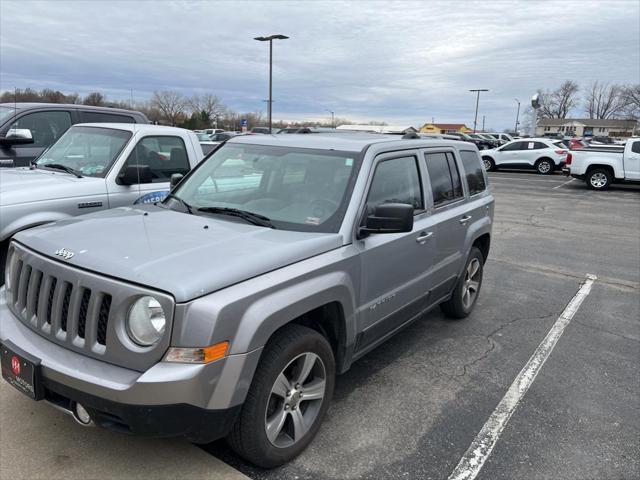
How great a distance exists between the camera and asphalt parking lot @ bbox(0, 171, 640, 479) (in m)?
2.78

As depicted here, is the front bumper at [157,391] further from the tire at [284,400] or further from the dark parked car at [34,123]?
the dark parked car at [34,123]

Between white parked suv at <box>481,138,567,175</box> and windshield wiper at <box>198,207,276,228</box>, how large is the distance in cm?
2402

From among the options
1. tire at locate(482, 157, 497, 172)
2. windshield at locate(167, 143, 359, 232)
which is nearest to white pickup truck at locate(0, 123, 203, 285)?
windshield at locate(167, 143, 359, 232)

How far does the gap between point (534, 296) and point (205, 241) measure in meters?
4.77

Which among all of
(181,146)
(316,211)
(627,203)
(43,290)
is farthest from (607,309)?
(627,203)

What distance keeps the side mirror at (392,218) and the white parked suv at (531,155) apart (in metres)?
23.9

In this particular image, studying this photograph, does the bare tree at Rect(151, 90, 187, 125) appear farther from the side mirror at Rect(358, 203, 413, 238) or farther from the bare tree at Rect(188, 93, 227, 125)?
the side mirror at Rect(358, 203, 413, 238)

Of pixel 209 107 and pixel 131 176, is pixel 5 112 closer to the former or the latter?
pixel 131 176

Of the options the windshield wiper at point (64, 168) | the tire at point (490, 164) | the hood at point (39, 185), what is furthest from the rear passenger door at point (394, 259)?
the tire at point (490, 164)

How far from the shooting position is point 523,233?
406 inches

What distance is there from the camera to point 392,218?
3012 millimetres

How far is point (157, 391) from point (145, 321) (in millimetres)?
324

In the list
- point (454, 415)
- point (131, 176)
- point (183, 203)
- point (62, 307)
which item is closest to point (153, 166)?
point (131, 176)

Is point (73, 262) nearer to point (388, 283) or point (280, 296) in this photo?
point (280, 296)
